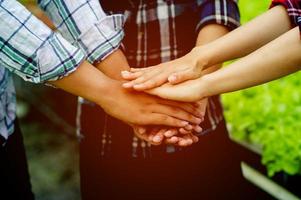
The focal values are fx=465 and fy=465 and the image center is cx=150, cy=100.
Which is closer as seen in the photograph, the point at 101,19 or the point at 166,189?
the point at 101,19

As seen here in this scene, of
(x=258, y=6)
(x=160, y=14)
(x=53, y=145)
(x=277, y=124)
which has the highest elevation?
(x=160, y=14)

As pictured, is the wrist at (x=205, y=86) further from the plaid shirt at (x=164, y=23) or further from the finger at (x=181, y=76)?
the plaid shirt at (x=164, y=23)

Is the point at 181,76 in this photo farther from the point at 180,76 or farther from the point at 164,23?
the point at 164,23

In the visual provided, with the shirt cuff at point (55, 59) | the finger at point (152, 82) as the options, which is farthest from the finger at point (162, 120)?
the shirt cuff at point (55, 59)

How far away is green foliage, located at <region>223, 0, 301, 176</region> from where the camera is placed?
8.34 ft

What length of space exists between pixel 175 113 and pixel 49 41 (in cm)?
50

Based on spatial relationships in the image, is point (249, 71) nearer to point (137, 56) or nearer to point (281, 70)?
point (281, 70)

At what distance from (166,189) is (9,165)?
61cm

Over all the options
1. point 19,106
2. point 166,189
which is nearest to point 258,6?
point 166,189

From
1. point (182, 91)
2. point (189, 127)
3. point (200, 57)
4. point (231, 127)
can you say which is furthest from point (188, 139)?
point (231, 127)

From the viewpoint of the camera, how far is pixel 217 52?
160cm

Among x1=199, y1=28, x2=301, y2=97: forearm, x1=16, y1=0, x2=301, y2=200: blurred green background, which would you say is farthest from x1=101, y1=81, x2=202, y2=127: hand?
x1=16, y1=0, x2=301, y2=200: blurred green background

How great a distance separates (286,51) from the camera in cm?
139

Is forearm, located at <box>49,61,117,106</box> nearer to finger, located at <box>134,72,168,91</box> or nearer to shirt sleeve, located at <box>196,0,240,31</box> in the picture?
finger, located at <box>134,72,168,91</box>
